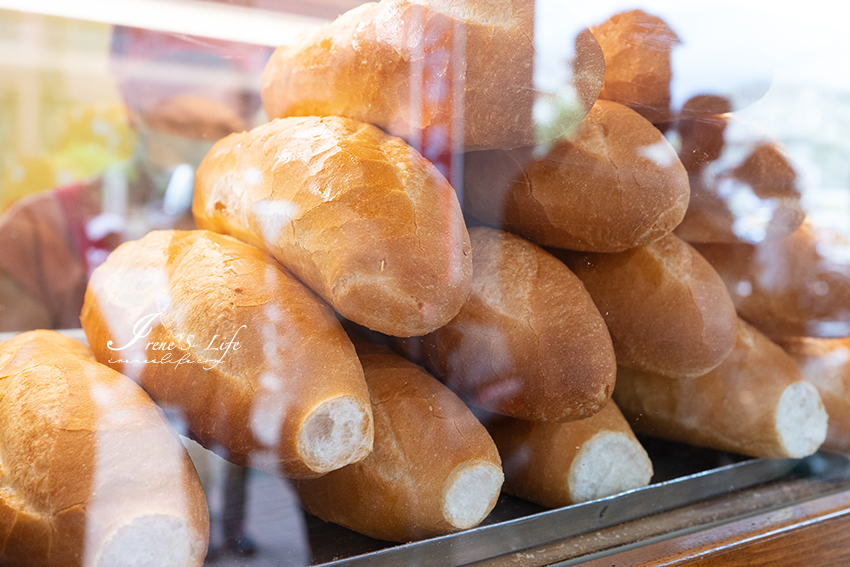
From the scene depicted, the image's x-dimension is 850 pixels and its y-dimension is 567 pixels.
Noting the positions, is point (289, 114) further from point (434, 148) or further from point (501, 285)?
point (501, 285)

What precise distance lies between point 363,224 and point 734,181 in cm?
59

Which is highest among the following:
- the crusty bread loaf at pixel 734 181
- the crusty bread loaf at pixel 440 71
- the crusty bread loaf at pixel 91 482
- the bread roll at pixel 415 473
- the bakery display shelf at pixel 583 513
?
the crusty bread loaf at pixel 440 71

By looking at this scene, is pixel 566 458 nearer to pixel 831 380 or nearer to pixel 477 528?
pixel 477 528

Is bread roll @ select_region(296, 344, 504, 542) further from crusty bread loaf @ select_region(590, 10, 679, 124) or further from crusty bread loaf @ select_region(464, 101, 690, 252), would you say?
crusty bread loaf @ select_region(590, 10, 679, 124)

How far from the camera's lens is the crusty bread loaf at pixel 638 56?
2.49 ft

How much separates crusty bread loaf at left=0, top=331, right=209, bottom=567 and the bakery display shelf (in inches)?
6.2

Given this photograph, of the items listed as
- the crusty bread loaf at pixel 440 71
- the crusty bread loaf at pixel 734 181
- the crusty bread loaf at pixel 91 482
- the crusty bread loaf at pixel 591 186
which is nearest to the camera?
the crusty bread loaf at pixel 91 482

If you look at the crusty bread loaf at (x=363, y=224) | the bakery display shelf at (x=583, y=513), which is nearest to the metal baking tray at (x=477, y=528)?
the bakery display shelf at (x=583, y=513)

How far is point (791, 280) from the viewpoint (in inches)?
36.4

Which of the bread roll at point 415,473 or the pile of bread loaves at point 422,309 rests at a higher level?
the pile of bread loaves at point 422,309

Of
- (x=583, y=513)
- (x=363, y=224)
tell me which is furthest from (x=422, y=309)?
(x=583, y=513)

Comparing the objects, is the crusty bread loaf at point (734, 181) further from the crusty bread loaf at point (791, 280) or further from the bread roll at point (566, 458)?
the bread roll at point (566, 458)

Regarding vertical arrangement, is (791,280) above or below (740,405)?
above

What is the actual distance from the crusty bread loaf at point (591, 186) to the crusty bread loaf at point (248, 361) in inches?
10.4
